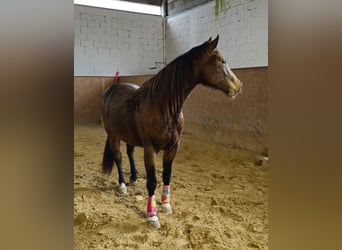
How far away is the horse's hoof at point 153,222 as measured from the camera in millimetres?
1119

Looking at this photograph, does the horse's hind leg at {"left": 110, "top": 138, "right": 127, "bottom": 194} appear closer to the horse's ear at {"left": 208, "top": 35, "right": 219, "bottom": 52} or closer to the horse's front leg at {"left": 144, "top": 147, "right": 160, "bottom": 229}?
the horse's front leg at {"left": 144, "top": 147, "right": 160, "bottom": 229}

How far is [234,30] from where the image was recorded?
3369mm

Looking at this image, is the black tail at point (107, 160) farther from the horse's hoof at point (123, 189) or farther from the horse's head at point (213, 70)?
the horse's head at point (213, 70)

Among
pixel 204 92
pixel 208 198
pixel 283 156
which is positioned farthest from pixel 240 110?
pixel 283 156

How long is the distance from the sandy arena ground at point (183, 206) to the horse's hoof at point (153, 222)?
0.02m

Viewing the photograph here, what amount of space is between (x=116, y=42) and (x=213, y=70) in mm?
3329

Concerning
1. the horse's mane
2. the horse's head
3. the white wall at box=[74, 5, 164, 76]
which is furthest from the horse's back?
the white wall at box=[74, 5, 164, 76]

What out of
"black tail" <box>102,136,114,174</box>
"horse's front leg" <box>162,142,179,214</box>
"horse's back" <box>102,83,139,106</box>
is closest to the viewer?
"horse's front leg" <box>162,142,179,214</box>

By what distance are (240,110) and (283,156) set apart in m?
2.14

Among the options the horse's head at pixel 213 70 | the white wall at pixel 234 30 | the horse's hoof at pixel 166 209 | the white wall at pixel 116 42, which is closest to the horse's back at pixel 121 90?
the horse's head at pixel 213 70

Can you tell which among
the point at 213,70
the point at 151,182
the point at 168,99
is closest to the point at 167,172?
the point at 151,182

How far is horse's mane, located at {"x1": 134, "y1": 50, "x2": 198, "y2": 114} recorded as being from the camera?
1090 millimetres

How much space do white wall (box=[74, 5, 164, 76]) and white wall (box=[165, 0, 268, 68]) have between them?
0.40 metres

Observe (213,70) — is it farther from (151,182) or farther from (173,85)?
(151,182)
